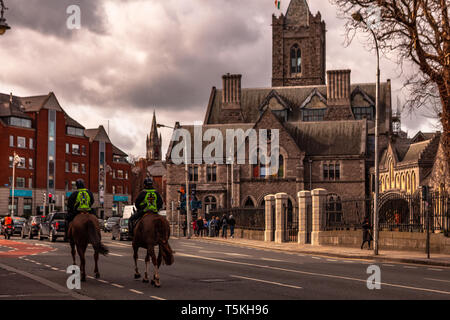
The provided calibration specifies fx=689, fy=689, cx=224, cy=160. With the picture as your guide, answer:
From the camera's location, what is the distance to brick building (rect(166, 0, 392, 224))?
72.2 m

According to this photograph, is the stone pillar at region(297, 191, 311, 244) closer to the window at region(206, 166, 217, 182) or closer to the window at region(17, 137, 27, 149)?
the window at region(206, 166, 217, 182)

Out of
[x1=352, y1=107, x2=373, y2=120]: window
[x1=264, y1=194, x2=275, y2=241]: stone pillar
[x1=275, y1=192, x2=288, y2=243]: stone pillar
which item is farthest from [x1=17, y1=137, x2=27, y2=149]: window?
[x1=275, y1=192, x2=288, y2=243]: stone pillar

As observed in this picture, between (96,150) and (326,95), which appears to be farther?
(96,150)

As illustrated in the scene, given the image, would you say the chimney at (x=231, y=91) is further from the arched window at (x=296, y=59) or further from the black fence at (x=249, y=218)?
the black fence at (x=249, y=218)

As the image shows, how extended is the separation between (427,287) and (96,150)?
97.9 meters

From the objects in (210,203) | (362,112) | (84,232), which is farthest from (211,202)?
(84,232)

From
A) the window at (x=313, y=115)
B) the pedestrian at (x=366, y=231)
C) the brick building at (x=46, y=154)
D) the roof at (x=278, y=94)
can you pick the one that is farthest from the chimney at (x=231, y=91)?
the pedestrian at (x=366, y=231)

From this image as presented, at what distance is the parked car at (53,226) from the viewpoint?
39.0 meters

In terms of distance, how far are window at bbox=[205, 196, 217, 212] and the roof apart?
1366cm

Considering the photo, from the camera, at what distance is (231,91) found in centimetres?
8606

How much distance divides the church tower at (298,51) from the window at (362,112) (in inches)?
433
